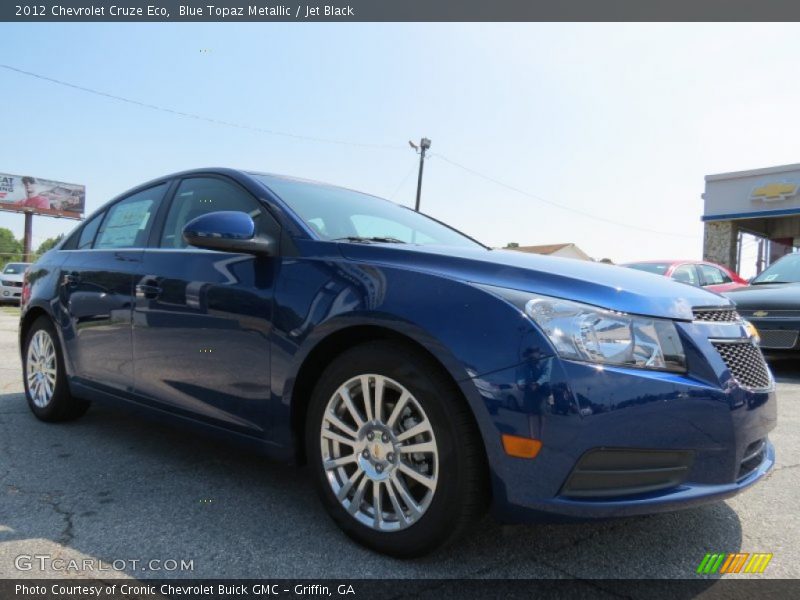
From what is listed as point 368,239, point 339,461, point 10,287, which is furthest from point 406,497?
point 10,287

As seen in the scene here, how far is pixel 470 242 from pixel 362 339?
146 centimetres

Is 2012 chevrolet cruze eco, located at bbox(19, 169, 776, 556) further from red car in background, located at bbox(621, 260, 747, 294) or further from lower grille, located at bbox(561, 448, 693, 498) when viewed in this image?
red car in background, located at bbox(621, 260, 747, 294)

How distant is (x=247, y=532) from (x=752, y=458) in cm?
189

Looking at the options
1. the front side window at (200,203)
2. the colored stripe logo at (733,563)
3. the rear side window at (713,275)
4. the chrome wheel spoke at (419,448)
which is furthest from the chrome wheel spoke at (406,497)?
the rear side window at (713,275)

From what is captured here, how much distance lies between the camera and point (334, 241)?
258cm

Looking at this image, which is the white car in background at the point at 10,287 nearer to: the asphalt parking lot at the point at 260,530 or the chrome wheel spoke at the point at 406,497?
the asphalt parking lot at the point at 260,530

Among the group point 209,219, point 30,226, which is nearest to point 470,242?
point 209,219

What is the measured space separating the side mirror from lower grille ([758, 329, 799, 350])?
236 inches

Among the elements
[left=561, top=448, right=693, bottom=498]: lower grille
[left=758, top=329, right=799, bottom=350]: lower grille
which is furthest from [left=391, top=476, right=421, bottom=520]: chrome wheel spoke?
[left=758, top=329, right=799, bottom=350]: lower grille

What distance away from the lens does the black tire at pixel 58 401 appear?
3.91 meters

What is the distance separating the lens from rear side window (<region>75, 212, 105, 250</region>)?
4.04 meters

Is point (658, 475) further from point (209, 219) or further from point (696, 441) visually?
point (209, 219)

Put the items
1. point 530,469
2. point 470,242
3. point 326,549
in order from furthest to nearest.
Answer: point 470,242, point 326,549, point 530,469

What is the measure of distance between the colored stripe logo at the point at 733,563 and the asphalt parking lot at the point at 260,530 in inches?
1.2
